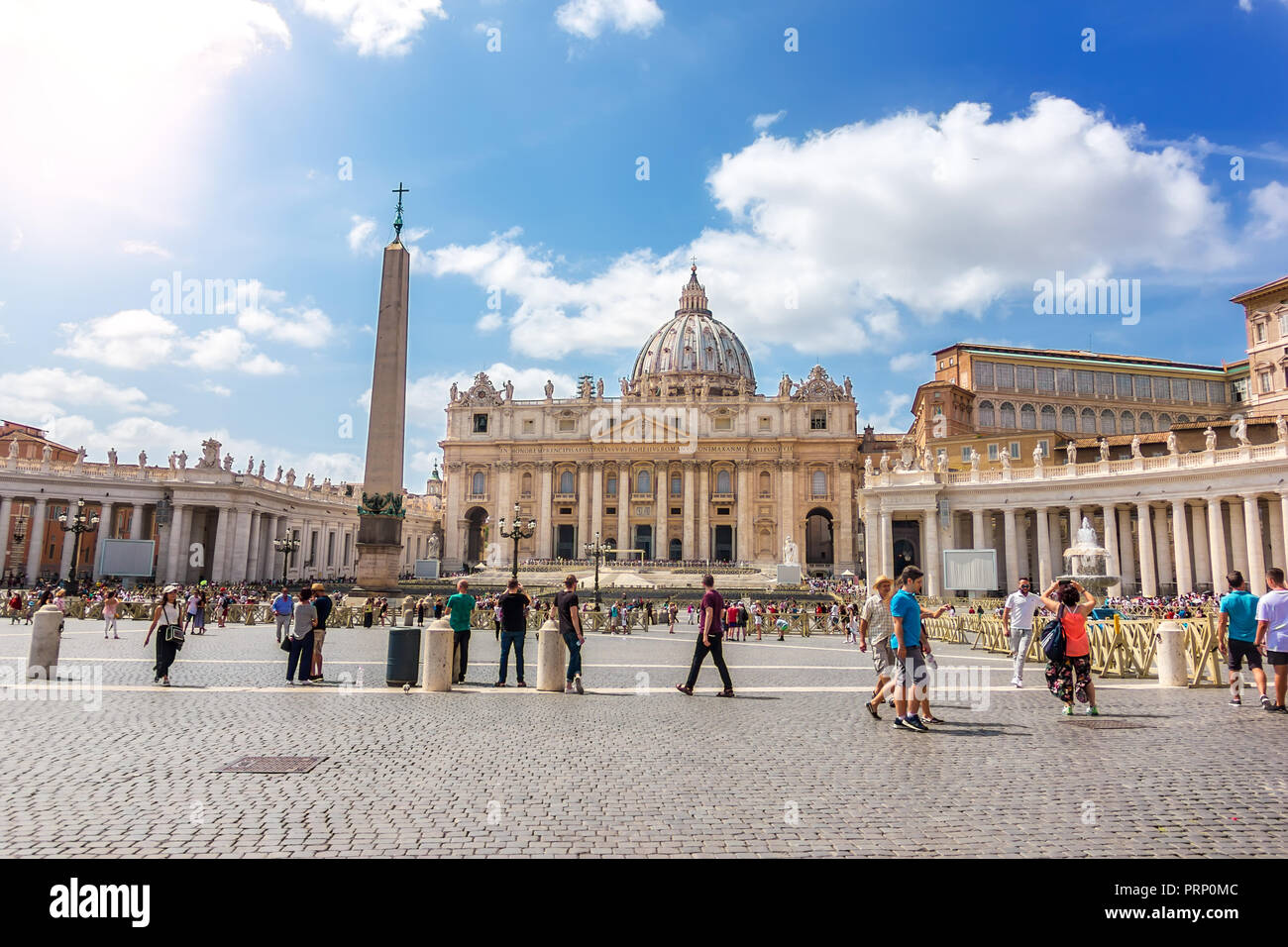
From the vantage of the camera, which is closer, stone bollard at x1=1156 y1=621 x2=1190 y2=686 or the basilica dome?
stone bollard at x1=1156 y1=621 x2=1190 y2=686

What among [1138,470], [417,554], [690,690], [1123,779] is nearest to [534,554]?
[417,554]

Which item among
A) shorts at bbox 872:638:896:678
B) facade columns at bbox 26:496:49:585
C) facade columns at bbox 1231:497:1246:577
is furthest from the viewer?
facade columns at bbox 26:496:49:585

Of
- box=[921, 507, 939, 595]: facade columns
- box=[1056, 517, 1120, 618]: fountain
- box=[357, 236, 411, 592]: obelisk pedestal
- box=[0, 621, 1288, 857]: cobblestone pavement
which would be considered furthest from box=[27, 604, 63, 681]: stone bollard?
box=[921, 507, 939, 595]: facade columns

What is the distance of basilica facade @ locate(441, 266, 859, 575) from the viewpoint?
233 ft

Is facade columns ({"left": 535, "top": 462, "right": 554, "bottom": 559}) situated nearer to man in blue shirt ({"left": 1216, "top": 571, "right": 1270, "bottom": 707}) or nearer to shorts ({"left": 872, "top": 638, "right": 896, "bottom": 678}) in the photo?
shorts ({"left": 872, "top": 638, "right": 896, "bottom": 678})

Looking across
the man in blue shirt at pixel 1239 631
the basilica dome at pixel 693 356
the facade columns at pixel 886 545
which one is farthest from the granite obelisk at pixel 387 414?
the basilica dome at pixel 693 356

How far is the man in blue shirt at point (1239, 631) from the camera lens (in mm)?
8727

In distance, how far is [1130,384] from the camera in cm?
6012

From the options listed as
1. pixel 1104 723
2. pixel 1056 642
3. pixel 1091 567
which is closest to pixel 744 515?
pixel 1091 567

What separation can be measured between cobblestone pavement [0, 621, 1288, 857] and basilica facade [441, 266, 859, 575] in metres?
60.5
